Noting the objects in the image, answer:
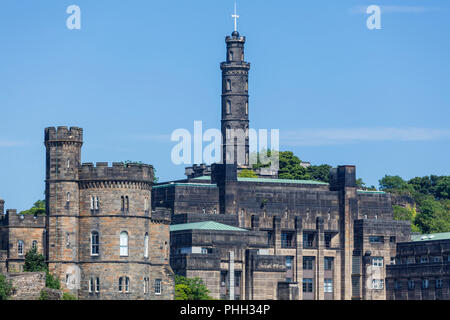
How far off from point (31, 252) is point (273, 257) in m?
31.0

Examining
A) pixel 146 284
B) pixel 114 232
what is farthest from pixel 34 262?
pixel 146 284

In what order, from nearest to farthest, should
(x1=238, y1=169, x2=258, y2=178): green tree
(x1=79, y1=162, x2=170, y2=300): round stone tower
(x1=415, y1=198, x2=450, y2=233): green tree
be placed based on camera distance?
(x1=79, y1=162, x2=170, y2=300): round stone tower → (x1=415, y1=198, x2=450, y2=233): green tree → (x1=238, y1=169, x2=258, y2=178): green tree

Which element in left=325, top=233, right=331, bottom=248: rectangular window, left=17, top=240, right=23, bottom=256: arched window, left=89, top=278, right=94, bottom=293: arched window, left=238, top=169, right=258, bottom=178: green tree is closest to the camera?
left=89, top=278, right=94, bottom=293: arched window

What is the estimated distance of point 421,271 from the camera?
15850 cm

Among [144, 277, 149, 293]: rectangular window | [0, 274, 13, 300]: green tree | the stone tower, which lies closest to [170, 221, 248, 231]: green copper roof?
[144, 277, 149, 293]: rectangular window

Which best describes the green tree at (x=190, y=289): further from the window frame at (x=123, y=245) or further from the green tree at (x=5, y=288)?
the green tree at (x=5, y=288)

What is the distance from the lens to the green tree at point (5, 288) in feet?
360

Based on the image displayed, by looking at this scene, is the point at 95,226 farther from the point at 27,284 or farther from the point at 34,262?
the point at 27,284

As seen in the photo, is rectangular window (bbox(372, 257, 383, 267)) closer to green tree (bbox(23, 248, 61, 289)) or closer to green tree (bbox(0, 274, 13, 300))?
green tree (bbox(23, 248, 61, 289))

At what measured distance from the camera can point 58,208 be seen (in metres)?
125

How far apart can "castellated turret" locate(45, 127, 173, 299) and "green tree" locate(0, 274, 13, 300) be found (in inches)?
467

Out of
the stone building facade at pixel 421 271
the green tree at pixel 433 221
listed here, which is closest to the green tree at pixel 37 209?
the stone building facade at pixel 421 271

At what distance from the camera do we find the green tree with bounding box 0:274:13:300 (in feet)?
360

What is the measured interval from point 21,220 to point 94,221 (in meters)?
8.34
